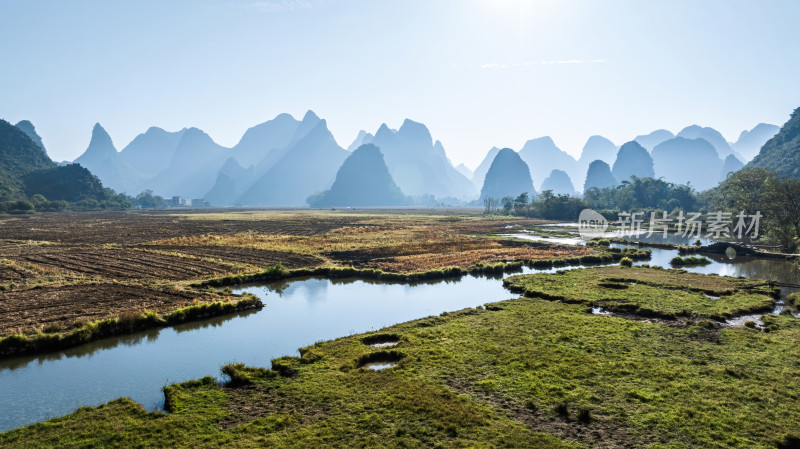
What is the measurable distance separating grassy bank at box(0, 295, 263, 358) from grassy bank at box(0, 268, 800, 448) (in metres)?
8.20

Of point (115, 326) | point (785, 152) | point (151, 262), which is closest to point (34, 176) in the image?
point (151, 262)

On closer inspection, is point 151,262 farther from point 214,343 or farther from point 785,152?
point 785,152

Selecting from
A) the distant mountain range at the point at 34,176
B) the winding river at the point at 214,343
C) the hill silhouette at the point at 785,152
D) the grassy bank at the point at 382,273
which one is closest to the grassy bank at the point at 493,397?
the winding river at the point at 214,343

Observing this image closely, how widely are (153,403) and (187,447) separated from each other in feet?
13.7

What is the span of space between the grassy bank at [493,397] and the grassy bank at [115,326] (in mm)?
8195

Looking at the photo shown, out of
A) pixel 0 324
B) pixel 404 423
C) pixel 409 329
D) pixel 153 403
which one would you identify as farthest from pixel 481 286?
pixel 0 324

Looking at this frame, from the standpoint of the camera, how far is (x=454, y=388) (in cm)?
1349

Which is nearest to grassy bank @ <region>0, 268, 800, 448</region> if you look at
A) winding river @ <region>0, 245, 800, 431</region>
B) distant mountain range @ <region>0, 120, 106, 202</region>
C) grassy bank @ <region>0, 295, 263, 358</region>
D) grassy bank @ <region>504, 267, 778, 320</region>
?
winding river @ <region>0, 245, 800, 431</region>

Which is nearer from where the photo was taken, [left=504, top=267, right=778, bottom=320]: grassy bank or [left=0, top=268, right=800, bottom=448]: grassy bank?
[left=0, top=268, right=800, bottom=448]: grassy bank

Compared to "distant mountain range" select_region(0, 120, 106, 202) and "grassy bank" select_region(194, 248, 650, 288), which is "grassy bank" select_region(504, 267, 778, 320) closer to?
"grassy bank" select_region(194, 248, 650, 288)

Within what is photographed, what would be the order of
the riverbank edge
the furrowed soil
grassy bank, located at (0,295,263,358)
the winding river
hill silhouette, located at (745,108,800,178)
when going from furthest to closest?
1. hill silhouette, located at (745,108,800,178)
2. the furrowed soil
3. the riverbank edge
4. grassy bank, located at (0,295,263,358)
5. the winding river

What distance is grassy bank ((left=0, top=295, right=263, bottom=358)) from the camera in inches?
677

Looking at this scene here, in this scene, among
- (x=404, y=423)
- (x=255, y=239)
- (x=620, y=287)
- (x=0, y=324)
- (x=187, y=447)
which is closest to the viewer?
(x=187, y=447)

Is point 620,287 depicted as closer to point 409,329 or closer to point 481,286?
point 481,286
